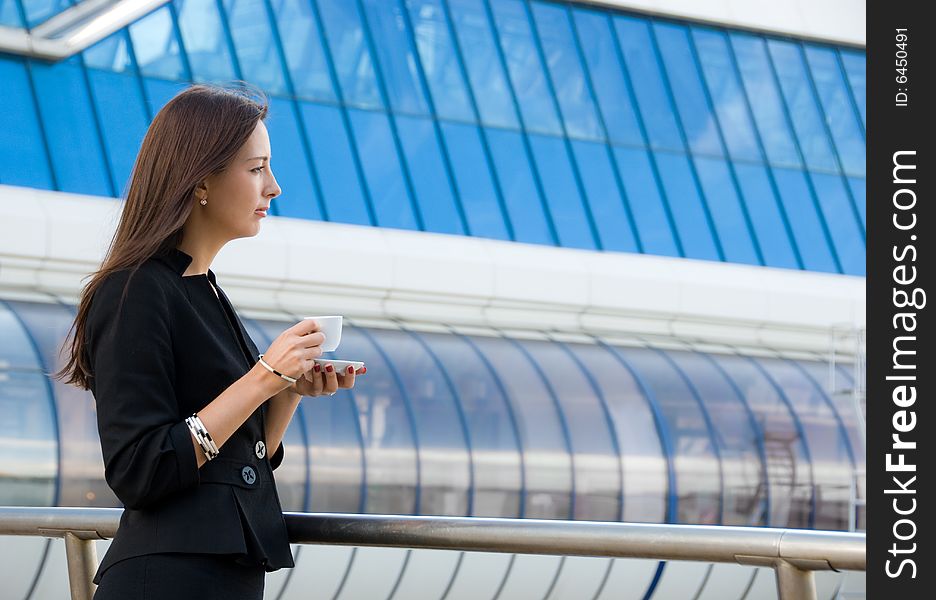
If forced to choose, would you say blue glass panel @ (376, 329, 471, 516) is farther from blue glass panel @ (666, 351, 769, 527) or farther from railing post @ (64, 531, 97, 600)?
railing post @ (64, 531, 97, 600)

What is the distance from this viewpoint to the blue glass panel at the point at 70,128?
15266mm

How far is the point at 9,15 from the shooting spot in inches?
607

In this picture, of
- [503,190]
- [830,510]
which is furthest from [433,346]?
[830,510]

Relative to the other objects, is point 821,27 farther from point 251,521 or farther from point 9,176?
point 251,521

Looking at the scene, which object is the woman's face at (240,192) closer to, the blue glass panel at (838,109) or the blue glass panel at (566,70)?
the blue glass panel at (566,70)

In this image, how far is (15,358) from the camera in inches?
523

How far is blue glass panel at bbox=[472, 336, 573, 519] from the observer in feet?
51.8

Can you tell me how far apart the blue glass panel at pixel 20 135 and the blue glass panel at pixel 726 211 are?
9066 millimetres

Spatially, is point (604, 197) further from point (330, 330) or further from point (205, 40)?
point (330, 330)

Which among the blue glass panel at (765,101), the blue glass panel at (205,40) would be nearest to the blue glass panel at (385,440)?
the blue glass panel at (205,40)

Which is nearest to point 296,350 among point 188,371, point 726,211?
point 188,371

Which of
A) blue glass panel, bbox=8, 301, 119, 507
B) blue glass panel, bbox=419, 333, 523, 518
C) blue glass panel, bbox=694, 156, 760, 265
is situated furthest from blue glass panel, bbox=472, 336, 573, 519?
blue glass panel, bbox=8, 301, 119, 507

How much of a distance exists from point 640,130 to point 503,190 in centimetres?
249

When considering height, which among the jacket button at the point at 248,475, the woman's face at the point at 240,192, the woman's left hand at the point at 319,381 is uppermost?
the woman's face at the point at 240,192
